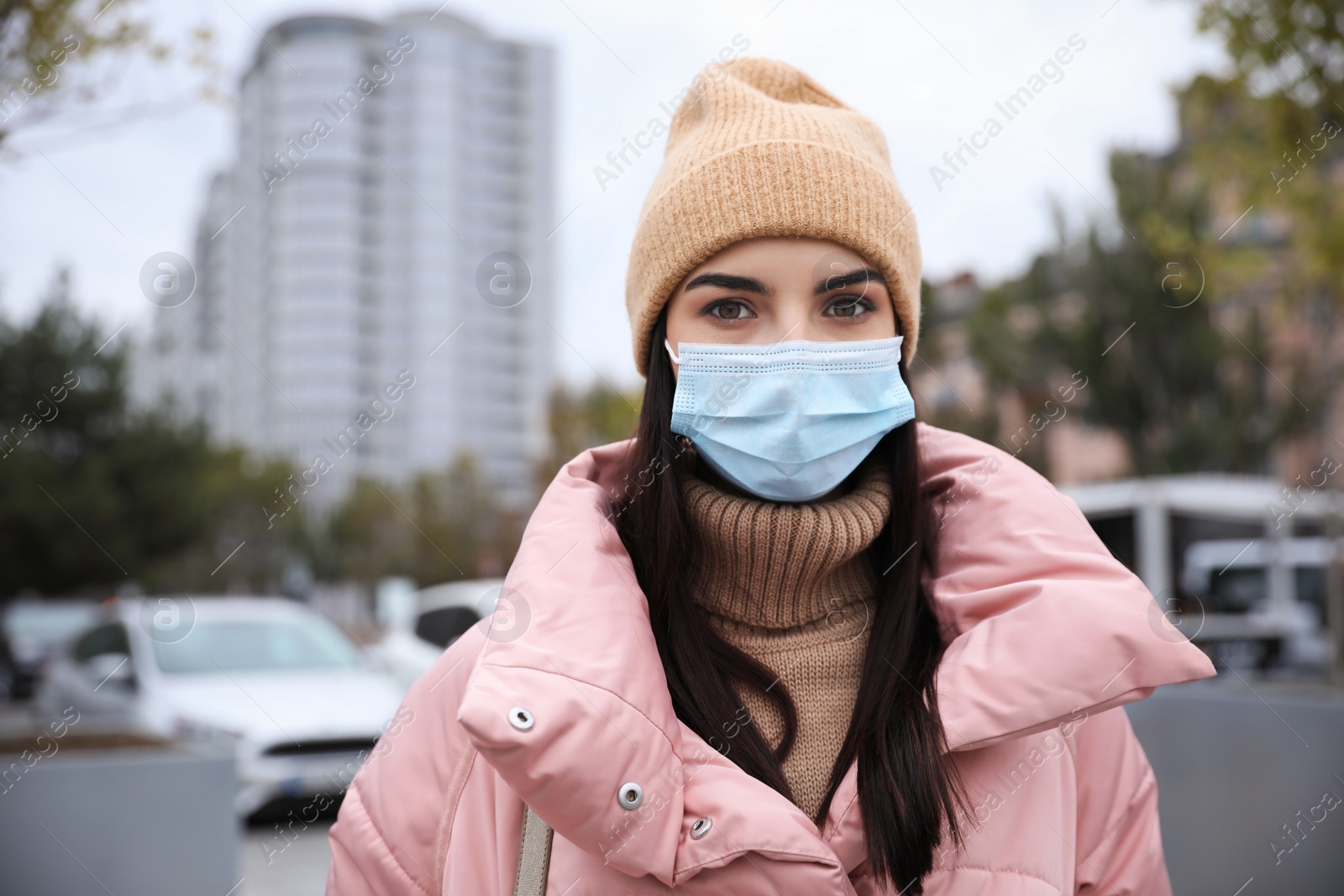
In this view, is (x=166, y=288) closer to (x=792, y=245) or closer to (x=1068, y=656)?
(x=792, y=245)

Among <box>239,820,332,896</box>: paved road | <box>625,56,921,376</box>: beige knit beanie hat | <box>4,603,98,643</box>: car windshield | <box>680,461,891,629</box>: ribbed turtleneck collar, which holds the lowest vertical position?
<box>4,603,98,643</box>: car windshield

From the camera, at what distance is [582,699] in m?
1.45

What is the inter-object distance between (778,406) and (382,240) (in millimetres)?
91057

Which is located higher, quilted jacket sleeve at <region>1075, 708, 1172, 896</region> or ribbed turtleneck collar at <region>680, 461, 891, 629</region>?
ribbed turtleneck collar at <region>680, 461, 891, 629</region>

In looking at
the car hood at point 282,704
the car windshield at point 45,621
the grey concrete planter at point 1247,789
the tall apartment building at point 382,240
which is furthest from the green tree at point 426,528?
the tall apartment building at point 382,240

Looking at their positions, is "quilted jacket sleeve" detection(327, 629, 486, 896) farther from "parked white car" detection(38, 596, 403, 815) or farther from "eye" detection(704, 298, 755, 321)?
"parked white car" detection(38, 596, 403, 815)

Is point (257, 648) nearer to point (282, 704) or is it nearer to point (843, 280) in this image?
point (282, 704)

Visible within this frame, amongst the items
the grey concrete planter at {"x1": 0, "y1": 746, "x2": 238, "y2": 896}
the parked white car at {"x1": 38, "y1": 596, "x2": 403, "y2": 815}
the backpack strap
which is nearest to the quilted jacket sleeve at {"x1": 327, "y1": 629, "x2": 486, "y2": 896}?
the backpack strap

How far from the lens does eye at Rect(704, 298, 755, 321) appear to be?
5.97ft

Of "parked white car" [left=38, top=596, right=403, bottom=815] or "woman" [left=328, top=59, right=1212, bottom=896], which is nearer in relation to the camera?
"woman" [left=328, top=59, right=1212, bottom=896]

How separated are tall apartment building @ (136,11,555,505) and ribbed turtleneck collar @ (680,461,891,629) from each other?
80982 mm

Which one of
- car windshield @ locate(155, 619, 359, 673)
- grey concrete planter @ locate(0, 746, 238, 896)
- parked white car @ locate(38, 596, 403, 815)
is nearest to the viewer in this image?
grey concrete planter @ locate(0, 746, 238, 896)

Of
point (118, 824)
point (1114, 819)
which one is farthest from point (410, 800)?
point (118, 824)

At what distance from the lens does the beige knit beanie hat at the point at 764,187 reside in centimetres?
180
